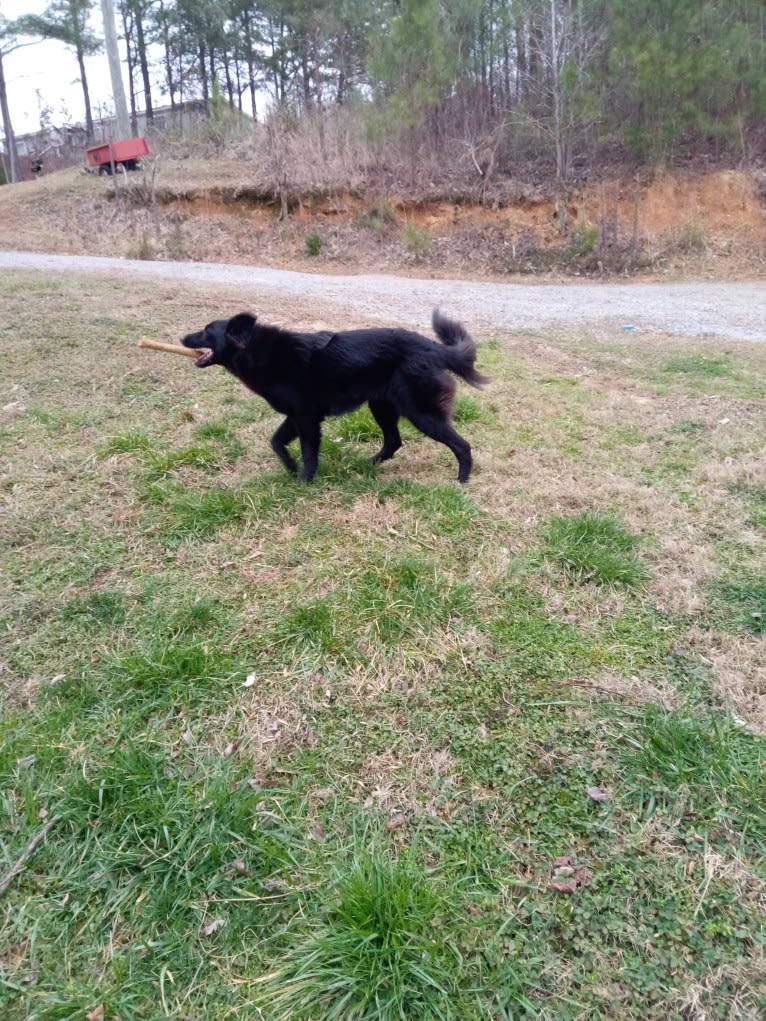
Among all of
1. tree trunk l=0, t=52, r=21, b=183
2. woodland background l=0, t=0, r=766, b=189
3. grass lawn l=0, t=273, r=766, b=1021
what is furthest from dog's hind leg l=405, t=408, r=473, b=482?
tree trunk l=0, t=52, r=21, b=183

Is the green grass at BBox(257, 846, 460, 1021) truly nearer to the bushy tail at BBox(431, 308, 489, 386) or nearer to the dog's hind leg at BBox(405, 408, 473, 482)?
the dog's hind leg at BBox(405, 408, 473, 482)

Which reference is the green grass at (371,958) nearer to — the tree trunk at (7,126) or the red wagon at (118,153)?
the red wagon at (118,153)

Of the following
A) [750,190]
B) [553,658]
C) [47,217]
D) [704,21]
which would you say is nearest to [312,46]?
[47,217]

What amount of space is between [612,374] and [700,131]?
1418 cm

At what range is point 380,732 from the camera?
254cm

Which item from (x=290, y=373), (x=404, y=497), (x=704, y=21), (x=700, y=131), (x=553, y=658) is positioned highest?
(x=704, y=21)

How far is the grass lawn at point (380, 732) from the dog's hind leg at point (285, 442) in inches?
Answer: 8.4

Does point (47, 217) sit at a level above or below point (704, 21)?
below

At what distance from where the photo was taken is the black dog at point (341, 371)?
13.6 ft

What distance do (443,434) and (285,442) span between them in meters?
1.05

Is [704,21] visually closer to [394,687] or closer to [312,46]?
[312,46]

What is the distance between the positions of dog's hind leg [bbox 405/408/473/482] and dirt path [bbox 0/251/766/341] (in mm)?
4196

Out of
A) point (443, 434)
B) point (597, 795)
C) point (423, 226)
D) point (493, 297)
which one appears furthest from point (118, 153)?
point (597, 795)

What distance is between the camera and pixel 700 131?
16.9 metres
